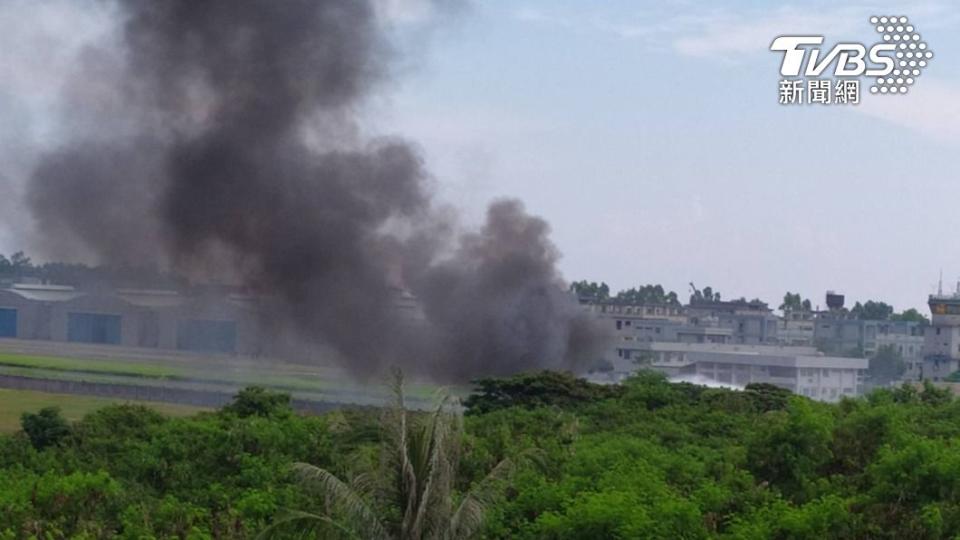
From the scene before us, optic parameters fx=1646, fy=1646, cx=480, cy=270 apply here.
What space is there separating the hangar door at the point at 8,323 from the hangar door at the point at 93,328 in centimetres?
710

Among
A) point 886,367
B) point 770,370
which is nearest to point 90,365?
point 770,370

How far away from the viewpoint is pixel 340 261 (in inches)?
2603

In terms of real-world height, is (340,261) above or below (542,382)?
above

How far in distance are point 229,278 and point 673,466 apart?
130 ft

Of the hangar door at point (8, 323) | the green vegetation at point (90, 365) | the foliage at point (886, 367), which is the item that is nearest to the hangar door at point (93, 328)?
the green vegetation at point (90, 365)

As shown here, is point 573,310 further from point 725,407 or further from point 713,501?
point 713,501

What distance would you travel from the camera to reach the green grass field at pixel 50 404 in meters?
56.1

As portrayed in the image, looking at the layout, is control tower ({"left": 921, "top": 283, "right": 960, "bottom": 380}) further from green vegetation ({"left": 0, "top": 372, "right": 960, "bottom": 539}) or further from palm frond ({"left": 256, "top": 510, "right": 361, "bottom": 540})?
palm frond ({"left": 256, "top": 510, "right": 361, "bottom": 540})

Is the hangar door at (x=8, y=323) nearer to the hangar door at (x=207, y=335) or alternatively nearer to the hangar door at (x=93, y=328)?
the hangar door at (x=93, y=328)

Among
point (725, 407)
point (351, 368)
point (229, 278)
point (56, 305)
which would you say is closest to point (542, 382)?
point (725, 407)

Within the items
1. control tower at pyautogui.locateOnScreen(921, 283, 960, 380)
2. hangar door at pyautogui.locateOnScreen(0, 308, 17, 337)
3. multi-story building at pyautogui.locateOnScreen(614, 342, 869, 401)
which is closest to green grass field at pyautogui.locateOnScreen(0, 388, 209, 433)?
hangar door at pyautogui.locateOnScreen(0, 308, 17, 337)

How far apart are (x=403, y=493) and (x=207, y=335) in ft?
190

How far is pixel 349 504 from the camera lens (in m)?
20.6

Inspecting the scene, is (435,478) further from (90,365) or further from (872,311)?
(872,311)
